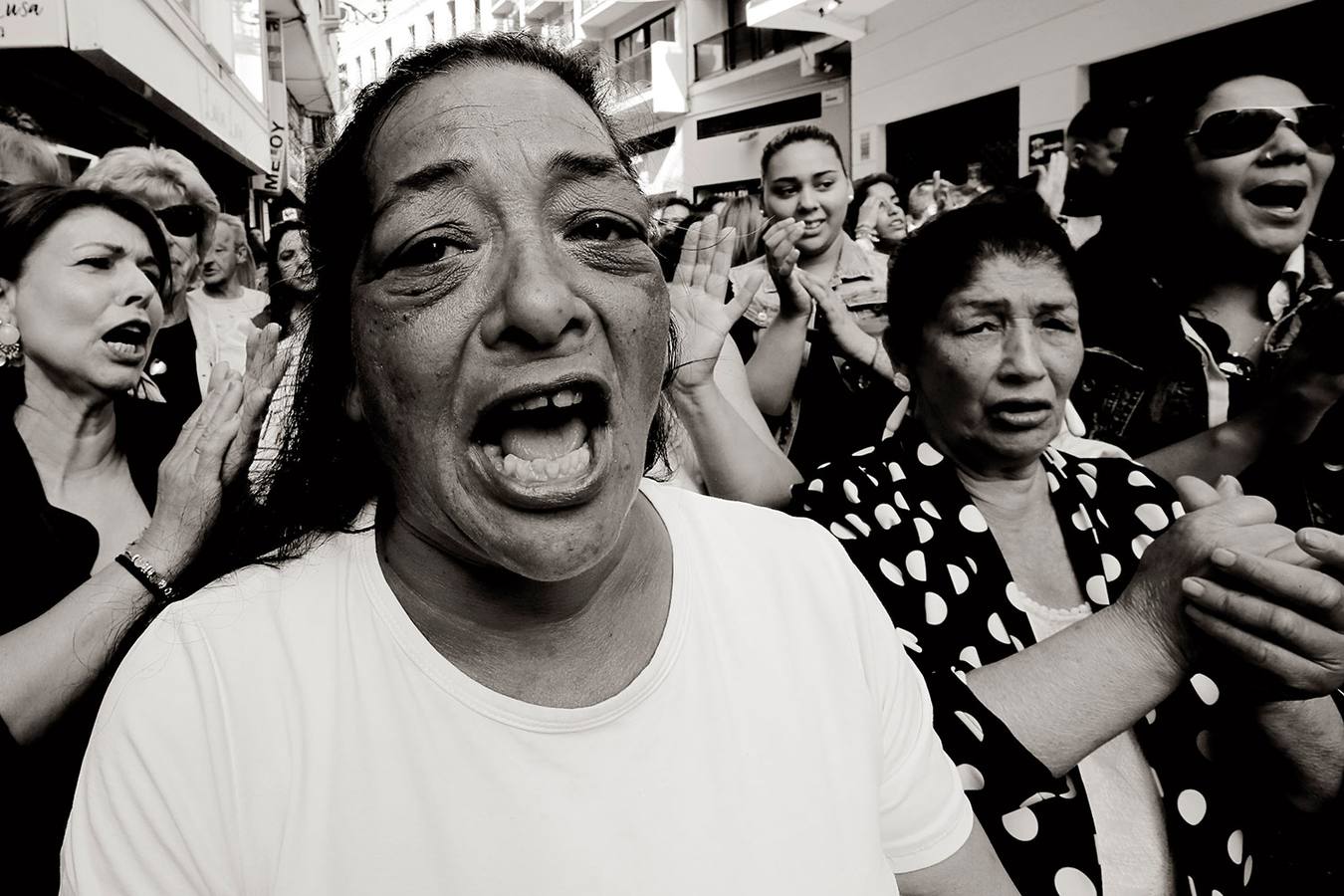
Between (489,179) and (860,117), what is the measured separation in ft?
50.3

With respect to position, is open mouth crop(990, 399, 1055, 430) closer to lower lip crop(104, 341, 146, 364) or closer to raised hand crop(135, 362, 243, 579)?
raised hand crop(135, 362, 243, 579)

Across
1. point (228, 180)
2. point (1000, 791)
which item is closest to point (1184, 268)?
point (1000, 791)

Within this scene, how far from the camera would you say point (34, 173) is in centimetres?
287

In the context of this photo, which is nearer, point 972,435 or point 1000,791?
point 1000,791

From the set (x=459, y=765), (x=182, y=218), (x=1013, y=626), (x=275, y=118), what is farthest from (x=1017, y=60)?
(x=459, y=765)

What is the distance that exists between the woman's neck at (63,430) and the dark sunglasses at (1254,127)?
2.70 meters

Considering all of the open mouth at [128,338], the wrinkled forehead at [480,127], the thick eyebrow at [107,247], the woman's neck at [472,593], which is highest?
the wrinkled forehead at [480,127]

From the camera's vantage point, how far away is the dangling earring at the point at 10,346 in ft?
7.00

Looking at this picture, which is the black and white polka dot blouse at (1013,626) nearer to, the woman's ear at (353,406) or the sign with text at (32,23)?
the woman's ear at (353,406)

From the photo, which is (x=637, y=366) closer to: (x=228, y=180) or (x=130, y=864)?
(x=130, y=864)

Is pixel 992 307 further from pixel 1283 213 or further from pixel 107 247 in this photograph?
pixel 107 247

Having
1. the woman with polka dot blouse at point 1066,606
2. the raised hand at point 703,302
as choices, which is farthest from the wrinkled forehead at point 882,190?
the woman with polka dot blouse at point 1066,606

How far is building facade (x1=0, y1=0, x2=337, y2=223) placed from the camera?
4668mm

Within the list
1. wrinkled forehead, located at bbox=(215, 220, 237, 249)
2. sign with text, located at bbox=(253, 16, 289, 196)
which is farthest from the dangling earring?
sign with text, located at bbox=(253, 16, 289, 196)
